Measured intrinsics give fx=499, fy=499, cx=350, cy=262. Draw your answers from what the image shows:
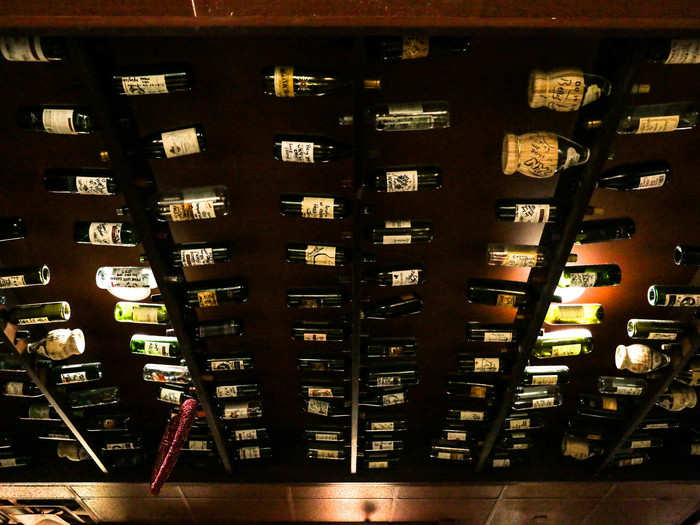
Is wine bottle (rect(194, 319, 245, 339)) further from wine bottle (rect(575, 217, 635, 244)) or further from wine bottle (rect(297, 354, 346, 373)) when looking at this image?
wine bottle (rect(575, 217, 635, 244))

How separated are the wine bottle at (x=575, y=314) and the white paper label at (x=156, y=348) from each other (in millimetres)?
1725

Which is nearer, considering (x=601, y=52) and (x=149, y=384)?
(x=601, y=52)

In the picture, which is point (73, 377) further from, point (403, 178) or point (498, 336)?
point (498, 336)

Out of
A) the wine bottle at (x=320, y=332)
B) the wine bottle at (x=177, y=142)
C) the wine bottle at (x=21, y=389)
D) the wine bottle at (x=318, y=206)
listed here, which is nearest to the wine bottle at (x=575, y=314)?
the wine bottle at (x=320, y=332)

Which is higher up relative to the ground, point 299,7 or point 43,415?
point 299,7

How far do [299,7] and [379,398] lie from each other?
5.75 feet

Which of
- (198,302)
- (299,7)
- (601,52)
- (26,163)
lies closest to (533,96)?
(601,52)

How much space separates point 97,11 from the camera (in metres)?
1.27

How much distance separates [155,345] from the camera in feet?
7.57

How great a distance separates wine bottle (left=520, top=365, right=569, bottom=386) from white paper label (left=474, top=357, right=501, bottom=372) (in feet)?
0.59

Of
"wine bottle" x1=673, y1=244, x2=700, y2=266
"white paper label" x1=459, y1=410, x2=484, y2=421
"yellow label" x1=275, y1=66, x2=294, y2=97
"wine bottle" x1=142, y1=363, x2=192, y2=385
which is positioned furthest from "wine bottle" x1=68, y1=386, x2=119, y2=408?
"wine bottle" x1=673, y1=244, x2=700, y2=266

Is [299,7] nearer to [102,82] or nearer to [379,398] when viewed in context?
[102,82]

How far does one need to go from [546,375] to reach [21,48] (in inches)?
95.1

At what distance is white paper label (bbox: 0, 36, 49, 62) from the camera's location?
4.62 ft
